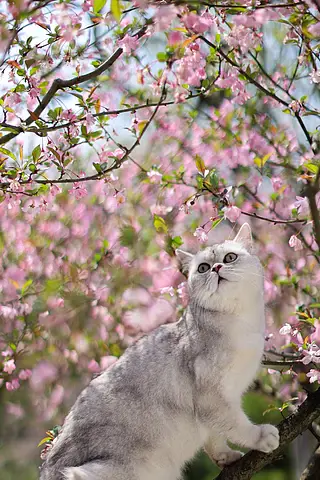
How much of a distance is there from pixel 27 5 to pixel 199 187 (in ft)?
4.62

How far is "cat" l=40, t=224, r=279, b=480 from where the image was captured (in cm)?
338

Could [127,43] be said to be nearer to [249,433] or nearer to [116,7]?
[116,7]

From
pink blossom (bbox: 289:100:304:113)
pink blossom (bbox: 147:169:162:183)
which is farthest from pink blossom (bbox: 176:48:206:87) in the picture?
pink blossom (bbox: 147:169:162:183)

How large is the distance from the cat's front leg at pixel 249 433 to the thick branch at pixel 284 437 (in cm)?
4

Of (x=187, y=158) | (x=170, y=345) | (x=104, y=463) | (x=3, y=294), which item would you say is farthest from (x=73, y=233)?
(x=104, y=463)

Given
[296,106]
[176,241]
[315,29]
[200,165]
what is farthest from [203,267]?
[315,29]

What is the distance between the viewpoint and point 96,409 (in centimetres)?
352

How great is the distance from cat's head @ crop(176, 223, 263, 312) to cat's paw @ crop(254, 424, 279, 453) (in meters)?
0.73

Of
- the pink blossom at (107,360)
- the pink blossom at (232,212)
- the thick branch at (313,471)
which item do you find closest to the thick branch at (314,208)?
the pink blossom at (232,212)

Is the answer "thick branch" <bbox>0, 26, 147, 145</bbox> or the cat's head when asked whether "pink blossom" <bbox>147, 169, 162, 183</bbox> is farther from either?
"thick branch" <bbox>0, 26, 147, 145</bbox>

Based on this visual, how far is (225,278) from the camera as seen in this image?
11.8 feet

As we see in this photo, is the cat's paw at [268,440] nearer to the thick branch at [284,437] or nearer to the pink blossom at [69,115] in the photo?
the thick branch at [284,437]

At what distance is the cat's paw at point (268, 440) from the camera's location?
3.20 m

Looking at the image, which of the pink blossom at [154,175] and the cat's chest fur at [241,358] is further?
the pink blossom at [154,175]
